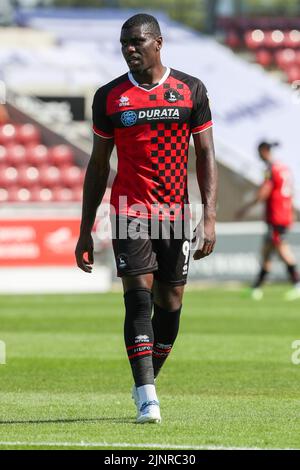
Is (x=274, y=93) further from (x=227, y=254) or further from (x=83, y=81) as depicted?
(x=227, y=254)

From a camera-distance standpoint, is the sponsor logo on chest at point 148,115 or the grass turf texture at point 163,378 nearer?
the grass turf texture at point 163,378

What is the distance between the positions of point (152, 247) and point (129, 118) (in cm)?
81

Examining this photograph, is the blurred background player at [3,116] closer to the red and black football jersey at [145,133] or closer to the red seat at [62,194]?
the red seat at [62,194]

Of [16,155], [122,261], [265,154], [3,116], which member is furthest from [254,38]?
[122,261]

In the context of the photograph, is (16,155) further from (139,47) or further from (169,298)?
(139,47)

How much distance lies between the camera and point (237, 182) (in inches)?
1130

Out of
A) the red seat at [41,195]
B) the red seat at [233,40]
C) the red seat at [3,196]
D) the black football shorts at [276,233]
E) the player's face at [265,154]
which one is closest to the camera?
the player's face at [265,154]

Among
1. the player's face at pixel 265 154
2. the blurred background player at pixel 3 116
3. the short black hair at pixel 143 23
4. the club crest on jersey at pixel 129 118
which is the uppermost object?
the short black hair at pixel 143 23

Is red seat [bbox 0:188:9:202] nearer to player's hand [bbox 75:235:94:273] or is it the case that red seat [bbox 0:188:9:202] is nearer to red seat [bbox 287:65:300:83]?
red seat [bbox 287:65:300:83]

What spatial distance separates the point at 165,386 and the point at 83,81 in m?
21.2

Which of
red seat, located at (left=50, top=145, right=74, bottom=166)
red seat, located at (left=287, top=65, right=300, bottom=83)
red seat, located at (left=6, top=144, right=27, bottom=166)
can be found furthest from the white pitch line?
red seat, located at (left=287, top=65, right=300, bottom=83)

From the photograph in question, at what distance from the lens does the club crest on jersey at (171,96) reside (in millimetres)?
7801

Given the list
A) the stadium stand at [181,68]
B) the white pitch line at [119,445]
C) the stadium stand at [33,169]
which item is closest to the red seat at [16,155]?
the stadium stand at [33,169]
